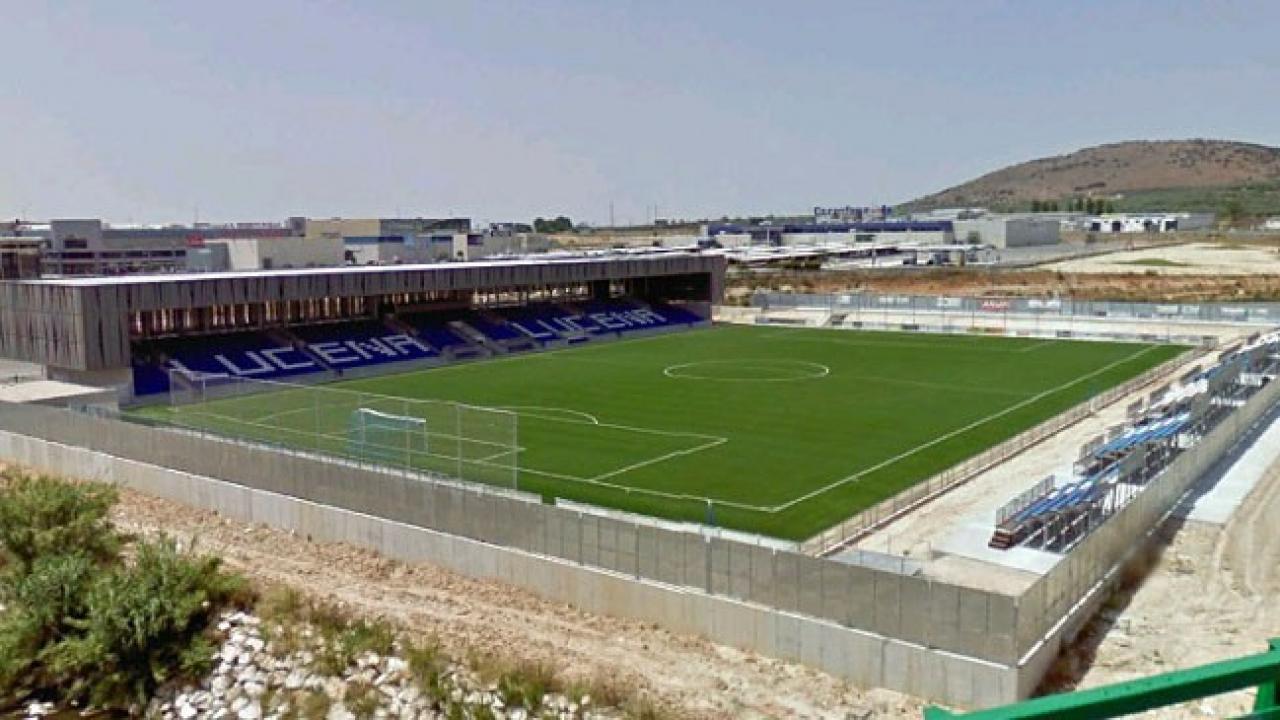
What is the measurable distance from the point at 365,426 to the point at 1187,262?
341 feet

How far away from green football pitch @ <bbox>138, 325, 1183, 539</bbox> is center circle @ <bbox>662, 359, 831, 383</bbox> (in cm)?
14

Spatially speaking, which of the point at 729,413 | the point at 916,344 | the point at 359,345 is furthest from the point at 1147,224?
the point at 729,413

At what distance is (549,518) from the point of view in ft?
76.9

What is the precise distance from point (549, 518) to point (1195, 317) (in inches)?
2207

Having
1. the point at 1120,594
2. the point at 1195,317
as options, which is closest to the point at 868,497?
the point at 1120,594

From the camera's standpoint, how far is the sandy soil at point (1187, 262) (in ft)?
338

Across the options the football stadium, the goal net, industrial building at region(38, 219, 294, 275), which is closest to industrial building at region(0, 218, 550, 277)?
industrial building at region(38, 219, 294, 275)

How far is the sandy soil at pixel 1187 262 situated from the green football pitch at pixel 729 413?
4779cm

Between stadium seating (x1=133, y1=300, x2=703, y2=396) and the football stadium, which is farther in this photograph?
stadium seating (x1=133, y1=300, x2=703, y2=396)

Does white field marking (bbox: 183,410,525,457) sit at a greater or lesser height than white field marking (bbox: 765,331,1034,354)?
greater

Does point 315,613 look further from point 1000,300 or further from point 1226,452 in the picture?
point 1000,300

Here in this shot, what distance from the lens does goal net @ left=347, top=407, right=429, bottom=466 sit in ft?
90.4

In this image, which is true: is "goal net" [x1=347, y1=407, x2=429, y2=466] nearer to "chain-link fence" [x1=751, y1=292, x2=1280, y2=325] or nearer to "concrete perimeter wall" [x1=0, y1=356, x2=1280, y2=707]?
"concrete perimeter wall" [x1=0, y1=356, x2=1280, y2=707]

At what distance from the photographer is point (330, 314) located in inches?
2330
